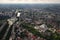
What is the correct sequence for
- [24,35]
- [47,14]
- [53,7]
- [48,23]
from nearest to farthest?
[24,35] → [48,23] → [47,14] → [53,7]

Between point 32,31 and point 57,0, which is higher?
point 57,0

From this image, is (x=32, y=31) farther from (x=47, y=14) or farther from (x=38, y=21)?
(x=47, y=14)

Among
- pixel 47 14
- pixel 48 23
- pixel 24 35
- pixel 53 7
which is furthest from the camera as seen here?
pixel 53 7

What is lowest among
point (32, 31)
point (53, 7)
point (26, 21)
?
point (32, 31)

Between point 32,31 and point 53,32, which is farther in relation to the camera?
point 32,31

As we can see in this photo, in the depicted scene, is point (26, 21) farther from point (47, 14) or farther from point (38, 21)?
point (47, 14)

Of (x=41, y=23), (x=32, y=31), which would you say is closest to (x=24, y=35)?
(x=32, y=31)
